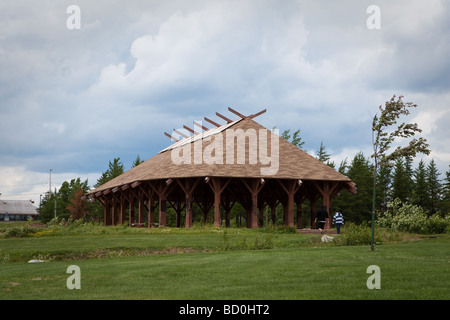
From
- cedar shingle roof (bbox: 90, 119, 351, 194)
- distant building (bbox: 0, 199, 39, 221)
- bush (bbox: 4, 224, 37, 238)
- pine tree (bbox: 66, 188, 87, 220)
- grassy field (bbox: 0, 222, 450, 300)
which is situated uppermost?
cedar shingle roof (bbox: 90, 119, 351, 194)

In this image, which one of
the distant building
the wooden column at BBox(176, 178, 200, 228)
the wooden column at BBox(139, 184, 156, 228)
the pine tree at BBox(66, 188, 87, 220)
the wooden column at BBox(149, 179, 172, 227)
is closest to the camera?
the wooden column at BBox(176, 178, 200, 228)

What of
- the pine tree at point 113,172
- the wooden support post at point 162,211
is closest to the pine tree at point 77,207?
the pine tree at point 113,172

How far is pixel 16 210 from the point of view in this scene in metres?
117

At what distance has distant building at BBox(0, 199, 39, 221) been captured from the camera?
11369 cm

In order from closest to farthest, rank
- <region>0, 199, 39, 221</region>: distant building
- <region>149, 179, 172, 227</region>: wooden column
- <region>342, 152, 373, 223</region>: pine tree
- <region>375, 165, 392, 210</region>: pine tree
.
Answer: <region>149, 179, 172, 227</region>: wooden column < <region>342, 152, 373, 223</region>: pine tree < <region>375, 165, 392, 210</region>: pine tree < <region>0, 199, 39, 221</region>: distant building

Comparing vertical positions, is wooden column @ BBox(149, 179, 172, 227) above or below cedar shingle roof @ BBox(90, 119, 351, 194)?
below

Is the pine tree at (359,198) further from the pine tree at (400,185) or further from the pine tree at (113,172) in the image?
the pine tree at (113,172)

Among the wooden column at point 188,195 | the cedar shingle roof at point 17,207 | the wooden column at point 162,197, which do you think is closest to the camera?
the wooden column at point 188,195

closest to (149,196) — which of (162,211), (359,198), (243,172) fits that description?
(162,211)

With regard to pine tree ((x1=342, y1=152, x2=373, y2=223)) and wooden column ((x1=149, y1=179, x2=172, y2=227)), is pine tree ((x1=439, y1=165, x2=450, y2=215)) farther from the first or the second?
wooden column ((x1=149, y1=179, x2=172, y2=227))

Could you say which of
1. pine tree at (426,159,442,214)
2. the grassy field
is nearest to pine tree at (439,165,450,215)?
pine tree at (426,159,442,214)

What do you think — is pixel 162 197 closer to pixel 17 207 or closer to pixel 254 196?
pixel 254 196

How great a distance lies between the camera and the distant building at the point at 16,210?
373 ft
